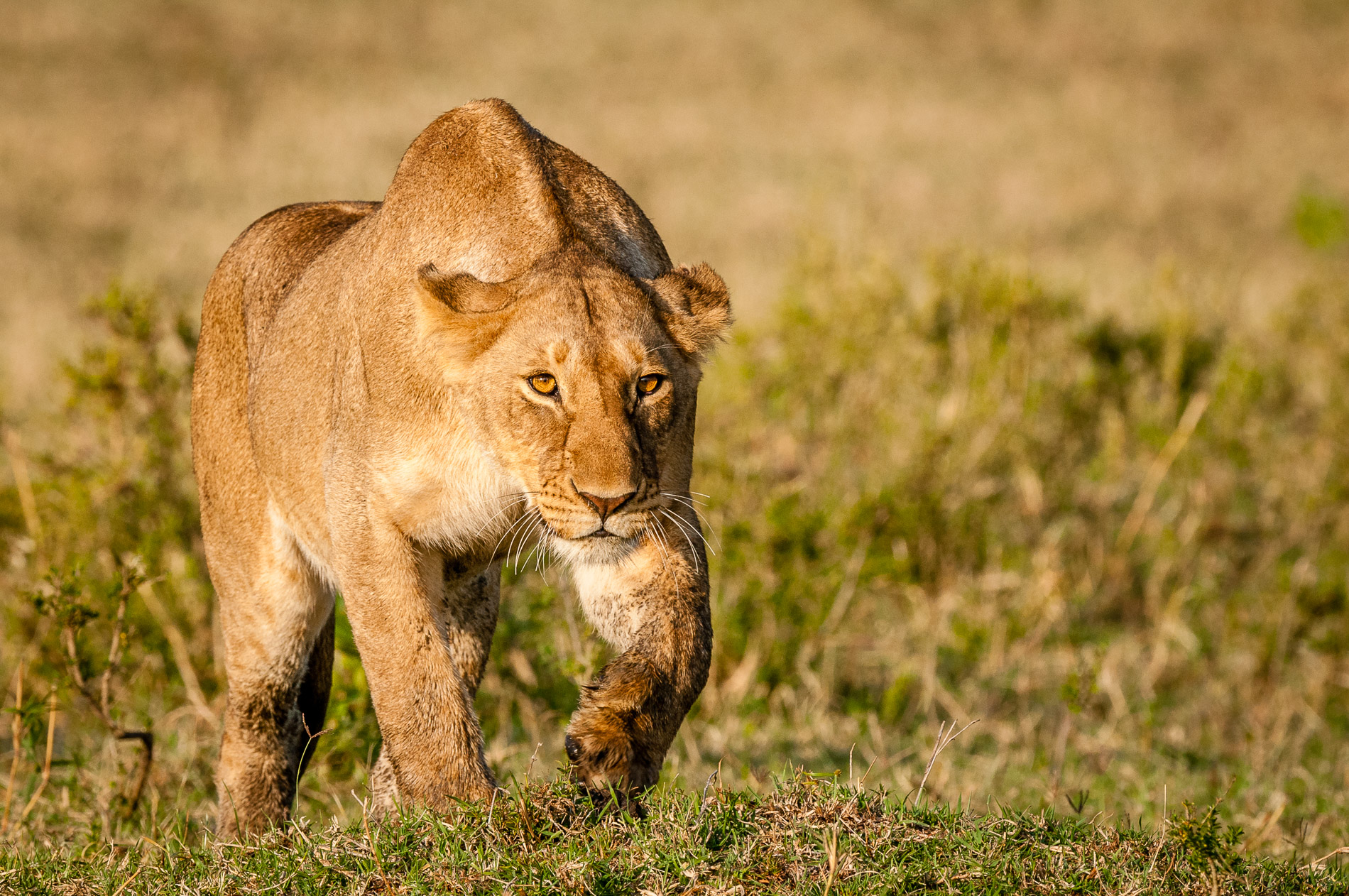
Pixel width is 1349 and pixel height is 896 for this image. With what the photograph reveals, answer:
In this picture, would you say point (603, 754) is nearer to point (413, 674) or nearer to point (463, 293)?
point (413, 674)

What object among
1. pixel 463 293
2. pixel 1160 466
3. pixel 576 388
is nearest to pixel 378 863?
pixel 576 388

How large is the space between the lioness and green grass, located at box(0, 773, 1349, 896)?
154 millimetres

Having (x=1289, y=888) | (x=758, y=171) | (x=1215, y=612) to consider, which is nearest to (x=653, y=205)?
(x=758, y=171)

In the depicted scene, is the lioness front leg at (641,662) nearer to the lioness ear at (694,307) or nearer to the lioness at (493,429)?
the lioness at (493,429)

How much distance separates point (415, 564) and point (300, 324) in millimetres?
1074

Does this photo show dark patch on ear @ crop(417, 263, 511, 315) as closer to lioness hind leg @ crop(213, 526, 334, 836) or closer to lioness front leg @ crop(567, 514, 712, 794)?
lioness front leg @ crop(567, 514, 712, 794)

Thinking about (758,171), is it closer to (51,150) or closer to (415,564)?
(51,150)

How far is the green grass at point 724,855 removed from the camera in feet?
10.4

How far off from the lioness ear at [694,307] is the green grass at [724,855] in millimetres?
1165

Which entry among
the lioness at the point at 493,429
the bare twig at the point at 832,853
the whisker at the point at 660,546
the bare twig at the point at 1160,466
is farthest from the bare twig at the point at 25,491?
the bare twig at the point at 1160,466

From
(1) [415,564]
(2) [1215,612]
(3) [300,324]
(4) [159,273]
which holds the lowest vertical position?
(2) [1215,612]

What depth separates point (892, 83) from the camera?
1138 inches

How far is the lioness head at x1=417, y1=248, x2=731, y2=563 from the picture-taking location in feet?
11.0

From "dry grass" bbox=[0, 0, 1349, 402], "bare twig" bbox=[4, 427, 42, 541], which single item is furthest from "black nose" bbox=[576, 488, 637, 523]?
"dry grass" bbox=[0, 0, 1349, 402]
